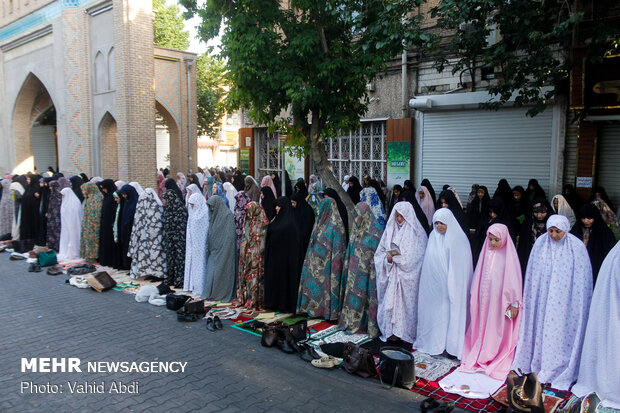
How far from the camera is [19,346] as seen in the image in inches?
207

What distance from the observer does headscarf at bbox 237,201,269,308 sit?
6508mm

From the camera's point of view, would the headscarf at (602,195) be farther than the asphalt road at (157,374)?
Yes

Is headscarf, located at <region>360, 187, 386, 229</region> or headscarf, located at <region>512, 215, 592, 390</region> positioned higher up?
headscarf, located at <region>360, 187, 386, 229</region>

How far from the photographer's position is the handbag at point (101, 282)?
7477mm

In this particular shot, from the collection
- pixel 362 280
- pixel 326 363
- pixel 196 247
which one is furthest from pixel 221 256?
pixel 326 363

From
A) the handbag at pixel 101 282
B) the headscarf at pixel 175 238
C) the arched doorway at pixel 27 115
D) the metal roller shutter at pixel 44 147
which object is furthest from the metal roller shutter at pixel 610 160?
the metal roller shutter at pixel 44 147

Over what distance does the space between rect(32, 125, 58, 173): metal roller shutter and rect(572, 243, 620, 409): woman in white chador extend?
2603cm

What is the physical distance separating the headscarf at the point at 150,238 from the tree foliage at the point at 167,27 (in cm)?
1811

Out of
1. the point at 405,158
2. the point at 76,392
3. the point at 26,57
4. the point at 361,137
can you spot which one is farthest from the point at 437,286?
the point at 26,57

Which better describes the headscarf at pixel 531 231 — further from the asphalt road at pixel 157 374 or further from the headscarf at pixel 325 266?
the asphalt road at pixel 157 374

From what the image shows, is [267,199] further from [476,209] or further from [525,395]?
[525,395]

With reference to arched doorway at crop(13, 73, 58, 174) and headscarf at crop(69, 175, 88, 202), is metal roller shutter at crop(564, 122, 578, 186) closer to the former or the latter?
headscarf at crop(69, 175, 88, 202)

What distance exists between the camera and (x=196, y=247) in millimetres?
7219

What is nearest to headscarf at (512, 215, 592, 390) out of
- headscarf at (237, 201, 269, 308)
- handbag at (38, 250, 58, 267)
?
headscarf at (237, 201, 269, 308)
